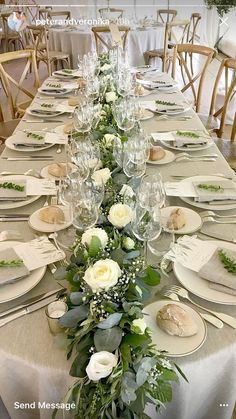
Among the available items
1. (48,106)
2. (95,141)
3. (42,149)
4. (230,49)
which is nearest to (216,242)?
(95,141)

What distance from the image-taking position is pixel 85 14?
7.12 m

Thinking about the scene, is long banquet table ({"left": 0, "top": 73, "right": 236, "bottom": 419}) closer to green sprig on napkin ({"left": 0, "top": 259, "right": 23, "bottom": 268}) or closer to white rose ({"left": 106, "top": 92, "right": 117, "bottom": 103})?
green sprig on napkin ({"left": 0, "top": 259, "right": 23, "bottom": 268})

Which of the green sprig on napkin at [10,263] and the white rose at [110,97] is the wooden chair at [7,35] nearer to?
the white rose at [110,97]

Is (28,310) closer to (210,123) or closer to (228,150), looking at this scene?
(228,150)

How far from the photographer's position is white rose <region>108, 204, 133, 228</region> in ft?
2.78

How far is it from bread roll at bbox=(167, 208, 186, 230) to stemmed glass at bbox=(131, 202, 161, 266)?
0.43ft

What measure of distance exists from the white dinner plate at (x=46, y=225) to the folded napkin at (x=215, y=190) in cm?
45

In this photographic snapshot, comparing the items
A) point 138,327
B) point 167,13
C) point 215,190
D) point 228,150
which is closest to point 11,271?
point 138,327

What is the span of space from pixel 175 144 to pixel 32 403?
1186 millimetres

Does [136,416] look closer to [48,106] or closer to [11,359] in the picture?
[11,359]

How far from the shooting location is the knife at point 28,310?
83 centimetres

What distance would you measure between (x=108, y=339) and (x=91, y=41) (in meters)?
4.71

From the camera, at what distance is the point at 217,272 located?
93 centimetres

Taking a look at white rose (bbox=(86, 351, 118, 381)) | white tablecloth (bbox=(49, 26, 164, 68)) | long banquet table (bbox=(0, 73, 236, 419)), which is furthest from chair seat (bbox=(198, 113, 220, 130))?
white tablecloth (bbox=(49, 26, 164, 68))
